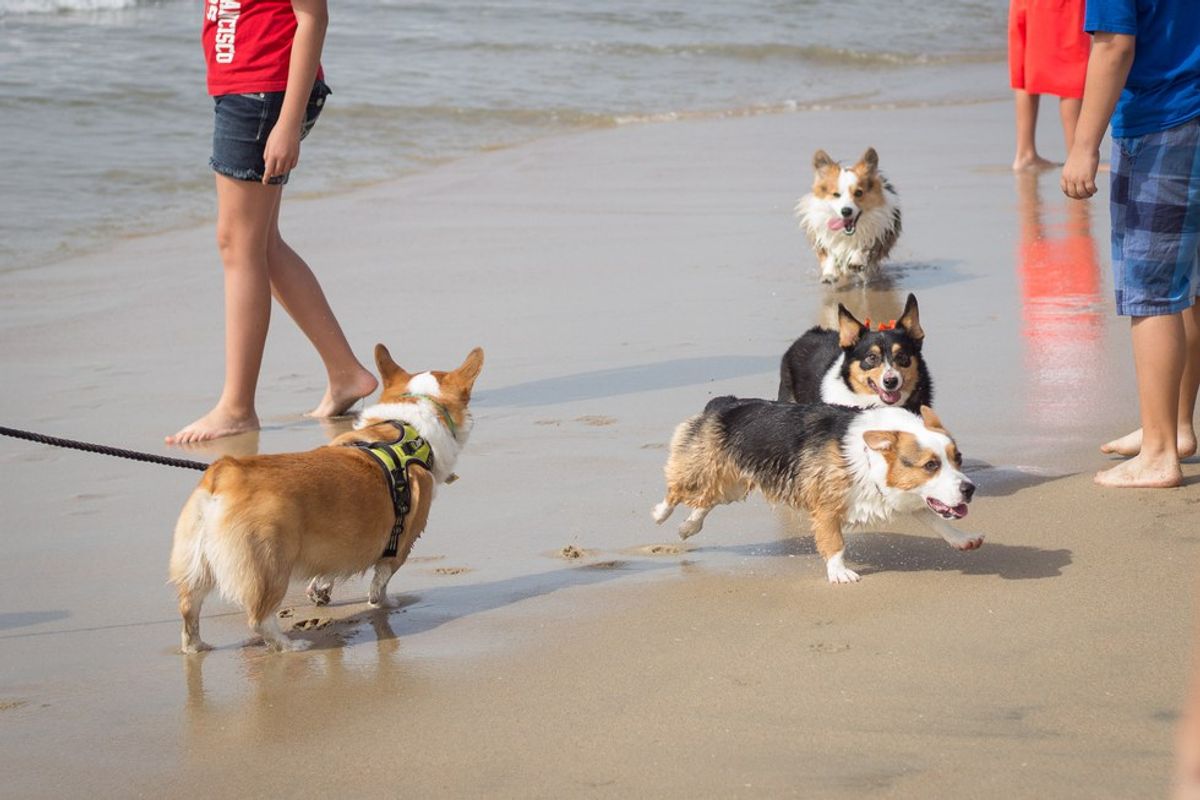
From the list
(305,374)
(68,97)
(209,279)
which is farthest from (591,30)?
(305,374)

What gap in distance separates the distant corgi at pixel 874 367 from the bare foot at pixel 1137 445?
0.63 metres

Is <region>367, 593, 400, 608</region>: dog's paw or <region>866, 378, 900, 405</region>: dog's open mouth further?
<region>866, 378, 900, 405</region>: dog's open mouth

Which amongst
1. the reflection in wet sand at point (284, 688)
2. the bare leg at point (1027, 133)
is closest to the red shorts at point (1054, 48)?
the bare leg at point (1027, 133)

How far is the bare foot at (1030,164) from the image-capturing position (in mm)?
10891

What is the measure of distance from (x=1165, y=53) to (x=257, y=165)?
322cm

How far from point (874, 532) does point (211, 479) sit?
2056 millimetres

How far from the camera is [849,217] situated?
8148mm

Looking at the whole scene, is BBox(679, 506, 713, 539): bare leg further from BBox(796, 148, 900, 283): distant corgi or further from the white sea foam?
the white sea foam

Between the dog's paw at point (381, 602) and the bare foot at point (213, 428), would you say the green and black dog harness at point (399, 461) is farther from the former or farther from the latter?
the bare foot at point (213, 428)

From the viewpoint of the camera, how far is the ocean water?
1102 centimetres

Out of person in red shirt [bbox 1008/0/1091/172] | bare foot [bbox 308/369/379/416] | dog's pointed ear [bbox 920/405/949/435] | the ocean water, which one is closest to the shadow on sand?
dog's pointed ear [bbox 920/405/949/435]

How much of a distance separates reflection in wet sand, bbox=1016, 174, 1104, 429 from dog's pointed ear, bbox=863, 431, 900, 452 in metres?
1.55

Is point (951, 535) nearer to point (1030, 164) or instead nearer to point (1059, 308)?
point (1059, 308)

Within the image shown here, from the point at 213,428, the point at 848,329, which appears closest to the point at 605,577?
the point at 848,329
